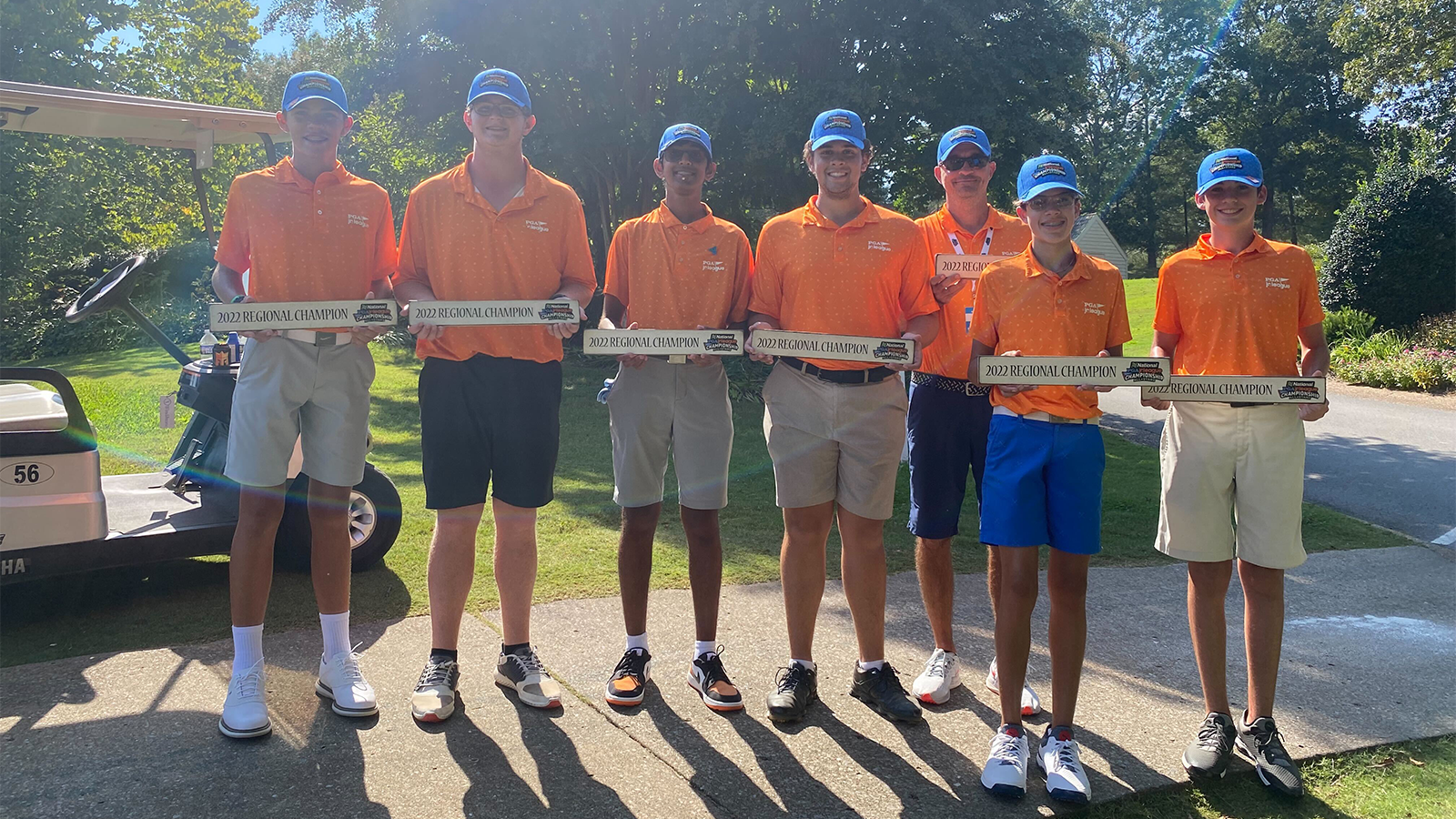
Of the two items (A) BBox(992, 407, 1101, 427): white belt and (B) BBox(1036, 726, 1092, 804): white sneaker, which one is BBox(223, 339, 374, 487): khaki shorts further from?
Answer: (B) BBox(1036, 726, 1092, 804): white sneaker

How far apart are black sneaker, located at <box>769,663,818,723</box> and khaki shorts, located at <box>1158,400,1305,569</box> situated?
139 cm

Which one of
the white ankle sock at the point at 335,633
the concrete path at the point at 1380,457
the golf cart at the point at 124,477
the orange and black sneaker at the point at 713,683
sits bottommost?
the concrete path at the point at 1380,457

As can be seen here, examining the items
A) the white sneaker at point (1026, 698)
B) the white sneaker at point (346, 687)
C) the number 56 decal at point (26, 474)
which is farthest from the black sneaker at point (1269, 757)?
the number 56 decal at point (26, 474)

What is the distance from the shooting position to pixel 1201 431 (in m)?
3.67

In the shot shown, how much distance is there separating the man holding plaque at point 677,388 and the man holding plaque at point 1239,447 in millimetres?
1657

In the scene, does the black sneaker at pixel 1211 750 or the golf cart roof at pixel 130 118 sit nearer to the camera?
the black sneaker at pixel 1211 750

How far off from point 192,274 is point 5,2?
9.92 metres

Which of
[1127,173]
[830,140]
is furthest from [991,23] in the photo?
[1127,173]

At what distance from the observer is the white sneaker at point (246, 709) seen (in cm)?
354

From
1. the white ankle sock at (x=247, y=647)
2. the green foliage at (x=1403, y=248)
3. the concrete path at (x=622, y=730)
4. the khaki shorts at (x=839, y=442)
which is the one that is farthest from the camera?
the green foliage at (x=1403, y=248)

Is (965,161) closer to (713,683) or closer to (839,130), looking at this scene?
(839,130)

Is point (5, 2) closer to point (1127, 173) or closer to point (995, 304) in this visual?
point (995, 304)

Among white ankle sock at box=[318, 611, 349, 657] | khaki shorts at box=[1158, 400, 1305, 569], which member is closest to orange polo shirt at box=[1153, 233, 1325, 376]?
khaki shorts at box=[1158, 400, 1305, 569]

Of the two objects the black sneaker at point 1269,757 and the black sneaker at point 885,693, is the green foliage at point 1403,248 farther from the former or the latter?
the black sneaker at point 885,693
